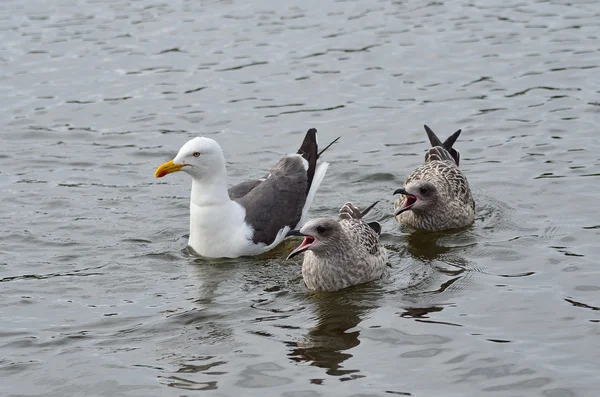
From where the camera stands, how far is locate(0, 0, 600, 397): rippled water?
920cm

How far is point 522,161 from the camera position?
14.6 m

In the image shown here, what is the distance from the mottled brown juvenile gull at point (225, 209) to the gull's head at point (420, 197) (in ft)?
4.25

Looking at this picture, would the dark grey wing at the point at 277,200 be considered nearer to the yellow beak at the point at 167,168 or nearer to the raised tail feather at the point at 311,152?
the raised tail feather at the point at 311,152

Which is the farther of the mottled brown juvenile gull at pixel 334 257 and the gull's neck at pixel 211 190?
the gull's neck at pixel 211 190

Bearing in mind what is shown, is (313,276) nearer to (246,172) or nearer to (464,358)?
(464,358)

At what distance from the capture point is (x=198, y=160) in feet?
39.2

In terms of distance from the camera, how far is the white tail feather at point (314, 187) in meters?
13.1

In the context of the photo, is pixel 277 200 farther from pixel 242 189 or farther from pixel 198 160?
pixel 198 160

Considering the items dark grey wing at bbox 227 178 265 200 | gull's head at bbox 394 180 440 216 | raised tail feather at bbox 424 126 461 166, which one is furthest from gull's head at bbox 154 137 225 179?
raised tail feather at bbox 424 126 461 166

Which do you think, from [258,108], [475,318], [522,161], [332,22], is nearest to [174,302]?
[475,318]

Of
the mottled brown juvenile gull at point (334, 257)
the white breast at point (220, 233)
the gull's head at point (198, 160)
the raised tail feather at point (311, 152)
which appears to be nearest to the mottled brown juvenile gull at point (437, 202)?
the raised tail feather at point (311, 152)

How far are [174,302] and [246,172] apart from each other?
4610 millimetres

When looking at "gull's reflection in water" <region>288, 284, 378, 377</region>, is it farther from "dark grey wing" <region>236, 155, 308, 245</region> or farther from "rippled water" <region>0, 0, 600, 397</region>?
"dark grey wing" <region>236, 155, 308, 245</region>

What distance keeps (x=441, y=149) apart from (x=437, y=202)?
1340mm
